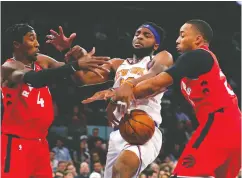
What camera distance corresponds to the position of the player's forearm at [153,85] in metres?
5.10

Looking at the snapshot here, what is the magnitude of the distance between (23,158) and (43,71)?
99 cm

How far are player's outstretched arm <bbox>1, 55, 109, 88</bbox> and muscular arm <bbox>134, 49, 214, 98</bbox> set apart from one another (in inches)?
34.6

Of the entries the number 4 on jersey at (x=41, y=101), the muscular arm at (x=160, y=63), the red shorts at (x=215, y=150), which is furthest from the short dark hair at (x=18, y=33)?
the red shorts at (x=215, y=150)

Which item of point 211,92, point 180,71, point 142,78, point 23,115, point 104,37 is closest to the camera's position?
point 180,71

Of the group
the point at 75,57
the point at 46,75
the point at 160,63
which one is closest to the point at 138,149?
the point at 160,63

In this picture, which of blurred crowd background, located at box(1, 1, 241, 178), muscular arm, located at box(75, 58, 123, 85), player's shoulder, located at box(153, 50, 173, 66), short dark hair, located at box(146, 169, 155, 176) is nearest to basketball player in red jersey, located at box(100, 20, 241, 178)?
player's shoulder, located at box(153, 50, 173, 66)

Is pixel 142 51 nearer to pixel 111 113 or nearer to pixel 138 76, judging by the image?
pixel 138 76

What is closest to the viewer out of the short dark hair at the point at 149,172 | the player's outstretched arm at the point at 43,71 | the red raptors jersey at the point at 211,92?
the red raptors jersey at the point at 211,92

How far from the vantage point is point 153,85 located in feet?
16.8

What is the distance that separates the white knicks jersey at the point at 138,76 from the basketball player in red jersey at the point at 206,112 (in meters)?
1.33

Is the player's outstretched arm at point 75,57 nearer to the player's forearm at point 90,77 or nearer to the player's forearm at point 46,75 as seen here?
the player's forearm at point 90,77

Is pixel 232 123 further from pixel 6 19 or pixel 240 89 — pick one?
pixel 240 89

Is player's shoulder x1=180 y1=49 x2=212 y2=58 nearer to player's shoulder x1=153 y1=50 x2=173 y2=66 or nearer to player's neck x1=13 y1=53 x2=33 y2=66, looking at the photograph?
player's shoulder x1=153 y1=50 x2=173 y2=66

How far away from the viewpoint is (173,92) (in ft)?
62.8
